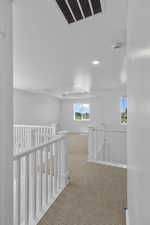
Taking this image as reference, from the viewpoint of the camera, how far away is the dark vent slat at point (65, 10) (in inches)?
41.9

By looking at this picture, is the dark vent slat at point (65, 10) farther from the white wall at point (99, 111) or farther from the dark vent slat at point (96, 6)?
the white wall at point (99, 111)

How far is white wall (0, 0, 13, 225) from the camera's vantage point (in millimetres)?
901

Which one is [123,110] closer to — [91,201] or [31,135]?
[31,135]

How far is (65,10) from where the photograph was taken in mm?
1154

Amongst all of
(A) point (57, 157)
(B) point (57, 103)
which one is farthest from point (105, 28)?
(B) point (57, 103)

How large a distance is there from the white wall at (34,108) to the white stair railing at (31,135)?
1737 millimetres

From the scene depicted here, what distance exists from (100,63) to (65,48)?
3.20 feet

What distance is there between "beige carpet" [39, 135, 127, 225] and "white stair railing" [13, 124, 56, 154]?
117cm

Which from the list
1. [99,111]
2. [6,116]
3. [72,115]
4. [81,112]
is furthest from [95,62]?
[72,115]

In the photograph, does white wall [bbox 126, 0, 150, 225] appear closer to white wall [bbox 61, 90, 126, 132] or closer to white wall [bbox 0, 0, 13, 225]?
white wall [bbox 0, 0, 13, 225]

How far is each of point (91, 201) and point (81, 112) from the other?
7.30 meters

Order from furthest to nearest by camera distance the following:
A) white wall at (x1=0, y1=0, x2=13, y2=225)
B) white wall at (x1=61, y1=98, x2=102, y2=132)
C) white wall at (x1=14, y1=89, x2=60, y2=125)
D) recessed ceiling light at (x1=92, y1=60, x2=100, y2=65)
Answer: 1. white wall at (x1=61, y1=98, x2=102, y2=132)
2. white wall at (x1=14, y1=89, x2=60, y2=125)
3. recessed ceiling light at (x1=92, y1=60, x2=100, y2=65)
4. white wall at (x1=0, y1=0, x2=13, y2=225)

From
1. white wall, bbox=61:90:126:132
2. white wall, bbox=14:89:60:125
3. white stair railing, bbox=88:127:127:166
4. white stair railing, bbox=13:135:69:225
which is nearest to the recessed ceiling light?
white stair railing, bbox=13:135:69:225

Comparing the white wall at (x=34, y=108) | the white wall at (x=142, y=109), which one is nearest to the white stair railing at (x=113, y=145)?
the white wall at (x=34, y=108)
